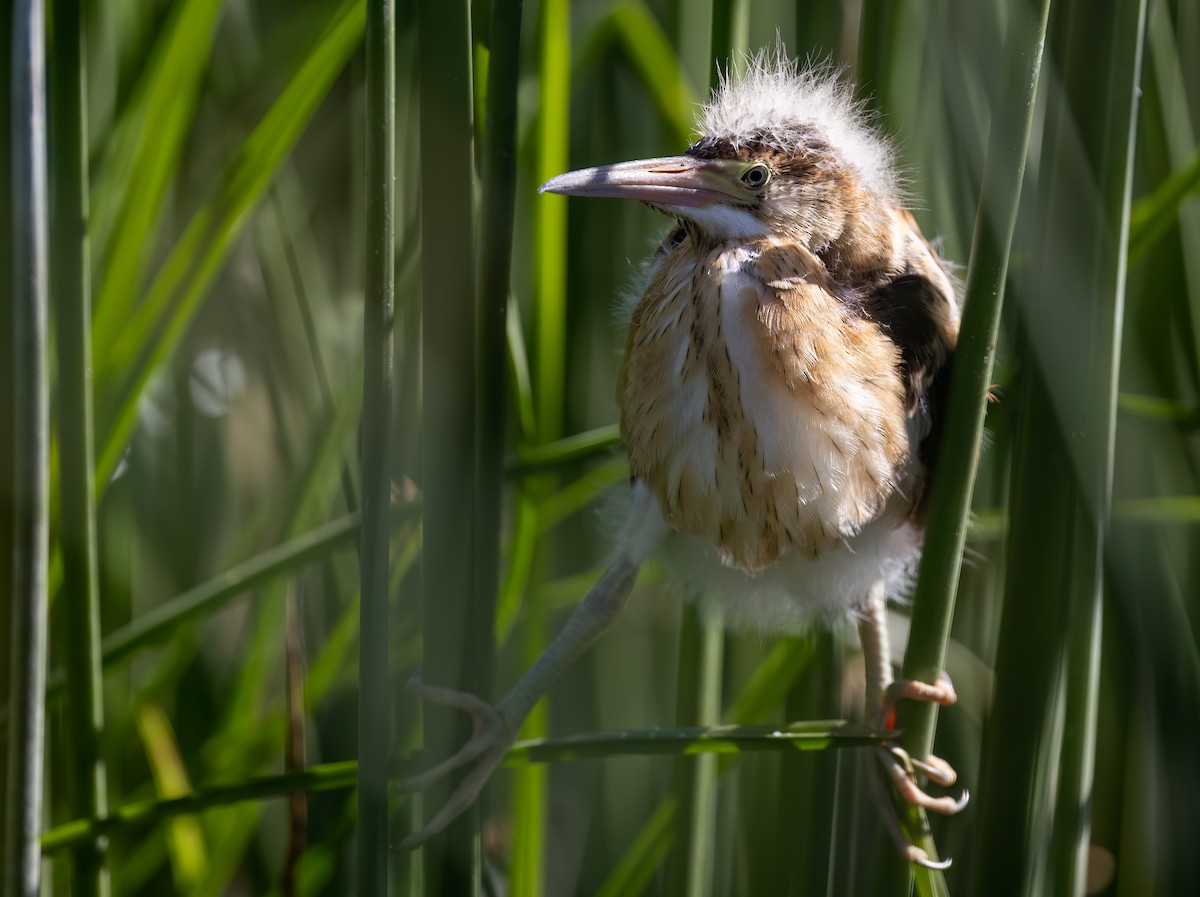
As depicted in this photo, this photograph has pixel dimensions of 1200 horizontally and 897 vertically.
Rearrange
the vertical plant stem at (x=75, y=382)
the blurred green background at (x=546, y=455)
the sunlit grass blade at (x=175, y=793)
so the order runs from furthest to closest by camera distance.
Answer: the sunlit grass blade at (x=175, y=793) < the blurred green background at (x=546, y=455) < the vertical plant stem at (x=75, y=382)

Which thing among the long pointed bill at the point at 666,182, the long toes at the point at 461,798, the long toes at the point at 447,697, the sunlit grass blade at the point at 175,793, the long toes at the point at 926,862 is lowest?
the sunlit grass blade at the point at 175,793

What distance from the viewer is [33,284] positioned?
0.78 meters

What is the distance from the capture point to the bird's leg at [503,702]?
879mm

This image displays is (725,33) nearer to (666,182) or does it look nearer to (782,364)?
(666,182)

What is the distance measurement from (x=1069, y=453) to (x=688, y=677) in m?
0.43

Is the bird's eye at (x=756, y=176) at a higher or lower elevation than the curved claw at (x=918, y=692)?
higher

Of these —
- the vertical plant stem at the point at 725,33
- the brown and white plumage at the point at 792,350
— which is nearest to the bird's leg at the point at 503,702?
the brown and white plumage at the point at 792,350

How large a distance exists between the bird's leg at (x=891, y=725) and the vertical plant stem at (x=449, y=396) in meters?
0.32

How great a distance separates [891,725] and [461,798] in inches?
15.3

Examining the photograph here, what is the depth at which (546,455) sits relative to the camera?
3.52ft

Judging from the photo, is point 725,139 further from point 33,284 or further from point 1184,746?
point 1184,746

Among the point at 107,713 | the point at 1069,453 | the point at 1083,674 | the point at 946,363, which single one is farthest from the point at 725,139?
the point at 107,713

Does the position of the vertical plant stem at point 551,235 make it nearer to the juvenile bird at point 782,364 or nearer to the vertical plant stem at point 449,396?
the juvenile bird at point 782,364

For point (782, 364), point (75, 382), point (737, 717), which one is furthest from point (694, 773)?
point (75, 382)
